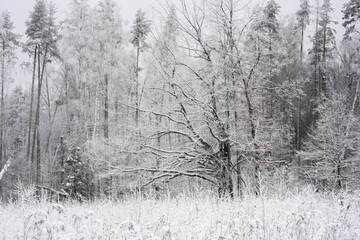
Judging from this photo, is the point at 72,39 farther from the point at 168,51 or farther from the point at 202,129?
the point at 202,129

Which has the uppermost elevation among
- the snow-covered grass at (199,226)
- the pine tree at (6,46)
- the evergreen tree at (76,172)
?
the pine tree at (6,46)

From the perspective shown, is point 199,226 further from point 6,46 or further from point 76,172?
point 6,46

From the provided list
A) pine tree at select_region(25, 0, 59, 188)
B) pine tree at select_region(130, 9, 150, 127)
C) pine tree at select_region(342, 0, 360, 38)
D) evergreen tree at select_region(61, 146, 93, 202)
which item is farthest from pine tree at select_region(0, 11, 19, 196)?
pine tree at select_region(342, 0, 360, 38)

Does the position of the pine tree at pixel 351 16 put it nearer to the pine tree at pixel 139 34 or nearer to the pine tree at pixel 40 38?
the pine tree at pixel 139 34

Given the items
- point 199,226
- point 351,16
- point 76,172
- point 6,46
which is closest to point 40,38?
point 6,46

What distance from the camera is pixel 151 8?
10172mm

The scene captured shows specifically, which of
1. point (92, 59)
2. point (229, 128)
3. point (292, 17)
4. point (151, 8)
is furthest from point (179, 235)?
point (292, 17)

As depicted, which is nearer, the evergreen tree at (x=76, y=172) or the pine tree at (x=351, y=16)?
the evergreen tree at (x=76, y=172)

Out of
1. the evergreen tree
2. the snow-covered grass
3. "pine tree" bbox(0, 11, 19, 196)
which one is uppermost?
"pine tree" bbox(0, 11, 19, 196)

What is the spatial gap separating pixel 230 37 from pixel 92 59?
10.7 meters

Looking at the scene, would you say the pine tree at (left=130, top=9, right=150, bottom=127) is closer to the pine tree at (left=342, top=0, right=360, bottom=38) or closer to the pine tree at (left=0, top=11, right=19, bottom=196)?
the pine tree at (left=0, top=11, right=19, bottom=196)

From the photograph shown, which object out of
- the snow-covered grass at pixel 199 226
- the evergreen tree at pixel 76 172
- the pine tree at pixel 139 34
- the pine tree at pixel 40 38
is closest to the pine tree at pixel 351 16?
the pine tree at pixel 139 34

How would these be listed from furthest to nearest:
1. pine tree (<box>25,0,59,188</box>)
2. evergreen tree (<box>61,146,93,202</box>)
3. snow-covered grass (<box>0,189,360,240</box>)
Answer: pine tree (<box>25,0,59,188</box>)
evergreen tree (<box>61,146,93,202</box>)
snow-covered grass (<box>0,189,360,240</box>)

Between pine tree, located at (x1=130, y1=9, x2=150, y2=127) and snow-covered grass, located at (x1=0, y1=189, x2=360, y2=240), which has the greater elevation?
pine tree, located at (x1=130, y1=9, x2=150, y2=127)
